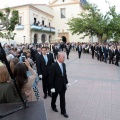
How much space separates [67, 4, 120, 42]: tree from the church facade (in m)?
10.3

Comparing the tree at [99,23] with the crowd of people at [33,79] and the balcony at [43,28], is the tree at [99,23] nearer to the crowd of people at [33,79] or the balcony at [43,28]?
the balcony at [43,28]

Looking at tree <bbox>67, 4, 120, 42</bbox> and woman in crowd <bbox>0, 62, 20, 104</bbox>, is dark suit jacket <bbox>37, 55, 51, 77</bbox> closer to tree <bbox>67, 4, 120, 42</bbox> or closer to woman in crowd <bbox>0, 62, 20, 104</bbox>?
woman in crowd <bbox>0, 62, 20, 104</bbox>

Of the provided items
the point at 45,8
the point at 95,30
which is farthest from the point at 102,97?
the point at 45,8

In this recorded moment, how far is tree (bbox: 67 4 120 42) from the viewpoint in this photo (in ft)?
104

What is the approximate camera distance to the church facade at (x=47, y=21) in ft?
137

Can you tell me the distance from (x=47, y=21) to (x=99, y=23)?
748 inches

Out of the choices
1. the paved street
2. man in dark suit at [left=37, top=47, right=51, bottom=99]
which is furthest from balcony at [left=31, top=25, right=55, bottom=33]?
man in dark suit at [left=37, top=47, right=51, bottom=99]

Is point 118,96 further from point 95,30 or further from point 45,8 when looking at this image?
point 45,8

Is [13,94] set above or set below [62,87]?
above

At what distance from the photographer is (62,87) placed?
543 centimetres

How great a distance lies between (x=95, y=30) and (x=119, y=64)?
15.7 meters

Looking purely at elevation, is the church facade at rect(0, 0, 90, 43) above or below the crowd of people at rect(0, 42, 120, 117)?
above

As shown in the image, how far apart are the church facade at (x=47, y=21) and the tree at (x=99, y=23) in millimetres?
10342

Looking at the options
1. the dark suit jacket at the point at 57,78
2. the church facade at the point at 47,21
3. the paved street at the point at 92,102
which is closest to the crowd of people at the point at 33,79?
the dark suit jacket at the point at 57,78
